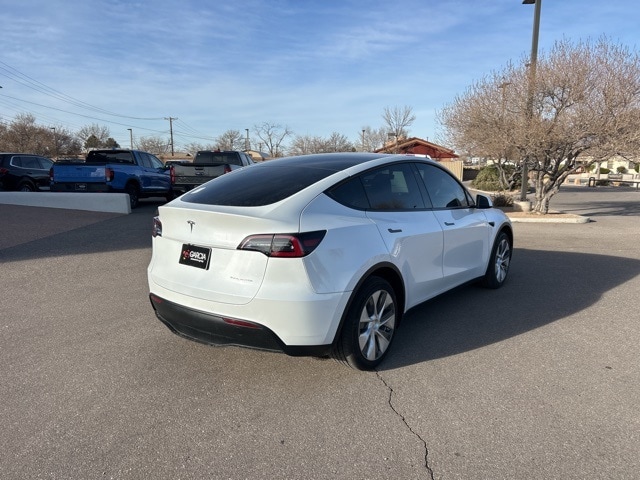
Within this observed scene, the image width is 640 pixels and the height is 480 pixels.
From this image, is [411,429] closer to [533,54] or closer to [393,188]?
[393,188]

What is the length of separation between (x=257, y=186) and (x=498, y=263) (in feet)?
11.8

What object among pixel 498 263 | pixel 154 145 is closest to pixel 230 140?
pixel 154 145

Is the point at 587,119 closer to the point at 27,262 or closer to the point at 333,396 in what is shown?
the point at 333,396

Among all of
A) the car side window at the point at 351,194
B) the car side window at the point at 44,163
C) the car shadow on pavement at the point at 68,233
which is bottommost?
the car shadow on pavement at the point at 68,233

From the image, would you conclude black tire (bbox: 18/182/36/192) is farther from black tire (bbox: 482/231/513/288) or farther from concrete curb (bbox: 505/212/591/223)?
black tire (bbox: 482/231/513/288)

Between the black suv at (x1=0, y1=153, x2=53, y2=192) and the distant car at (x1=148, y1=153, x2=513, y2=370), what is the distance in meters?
16.8

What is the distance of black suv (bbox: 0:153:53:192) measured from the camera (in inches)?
672

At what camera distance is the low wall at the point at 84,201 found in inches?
525

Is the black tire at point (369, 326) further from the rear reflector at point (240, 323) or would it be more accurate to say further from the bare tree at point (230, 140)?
the bare tree at point (230, 140)

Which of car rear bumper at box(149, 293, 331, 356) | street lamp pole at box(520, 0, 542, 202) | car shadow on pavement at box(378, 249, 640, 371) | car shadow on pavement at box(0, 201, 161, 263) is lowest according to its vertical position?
car shadow on pavement at box(378, 249, 640, 371)

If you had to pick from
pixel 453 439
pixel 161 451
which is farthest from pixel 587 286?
pixel 161 451

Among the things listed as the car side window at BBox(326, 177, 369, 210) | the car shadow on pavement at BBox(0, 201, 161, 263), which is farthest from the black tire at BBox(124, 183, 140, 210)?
the car side window at BBox(326, 177, 369, 210)

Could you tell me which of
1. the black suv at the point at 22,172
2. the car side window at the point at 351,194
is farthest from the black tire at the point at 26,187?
the car side window at the point at 351,194

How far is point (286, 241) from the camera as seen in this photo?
3.02 metres
